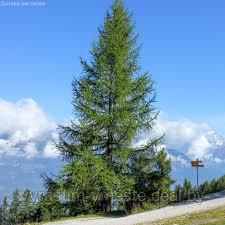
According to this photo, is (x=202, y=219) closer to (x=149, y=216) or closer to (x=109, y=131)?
(x=149, y=216)

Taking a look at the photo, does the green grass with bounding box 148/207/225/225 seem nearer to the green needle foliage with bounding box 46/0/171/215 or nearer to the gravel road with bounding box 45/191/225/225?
the gravel road with bounding box 45/191/225/225

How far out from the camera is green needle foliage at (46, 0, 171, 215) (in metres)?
29.5

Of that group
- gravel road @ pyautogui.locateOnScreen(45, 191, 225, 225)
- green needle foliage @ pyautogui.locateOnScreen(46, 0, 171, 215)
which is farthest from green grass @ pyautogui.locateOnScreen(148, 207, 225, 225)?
green needle foliage @ pyautogui.locateOnScreen(46, 0, 171, 215)

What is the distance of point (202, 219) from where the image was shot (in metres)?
21.2

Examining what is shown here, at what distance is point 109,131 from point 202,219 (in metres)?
11.0

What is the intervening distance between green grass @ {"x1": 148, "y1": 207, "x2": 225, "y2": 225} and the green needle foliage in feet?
23.1

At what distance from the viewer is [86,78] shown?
31.6 meters

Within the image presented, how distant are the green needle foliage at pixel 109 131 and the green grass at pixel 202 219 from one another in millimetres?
7045

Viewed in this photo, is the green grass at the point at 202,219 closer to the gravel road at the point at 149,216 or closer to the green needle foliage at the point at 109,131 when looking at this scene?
the gravel road at the point at 149,216

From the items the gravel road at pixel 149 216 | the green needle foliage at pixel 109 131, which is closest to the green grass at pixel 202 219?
the gravel road at pixel 149 216

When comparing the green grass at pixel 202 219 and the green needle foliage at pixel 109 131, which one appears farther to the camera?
the green needle foliage at pixel 109 131

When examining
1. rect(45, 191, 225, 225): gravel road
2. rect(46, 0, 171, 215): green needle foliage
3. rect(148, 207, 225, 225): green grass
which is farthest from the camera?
rect(46, 0, 171, 215): green needle foliage

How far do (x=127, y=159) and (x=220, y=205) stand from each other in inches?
282

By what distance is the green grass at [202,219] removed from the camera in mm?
20019
